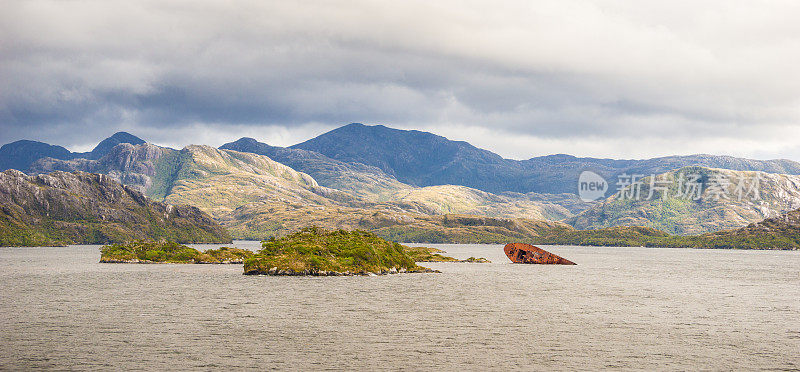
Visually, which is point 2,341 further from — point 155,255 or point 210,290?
point 155,255

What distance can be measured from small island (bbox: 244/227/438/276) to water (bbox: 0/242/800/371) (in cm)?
2922

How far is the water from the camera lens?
4659cm

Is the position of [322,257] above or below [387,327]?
above

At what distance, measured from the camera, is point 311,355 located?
48.3 meters

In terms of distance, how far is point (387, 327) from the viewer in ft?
214

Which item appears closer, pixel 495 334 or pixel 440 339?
pixel 440 339

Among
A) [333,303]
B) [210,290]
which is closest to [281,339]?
[333,303]

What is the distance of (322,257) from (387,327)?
8223 cm

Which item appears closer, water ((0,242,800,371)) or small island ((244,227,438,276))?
water ((0,242,800,371))

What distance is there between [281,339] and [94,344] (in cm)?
1615

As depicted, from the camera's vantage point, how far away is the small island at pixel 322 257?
472 ft

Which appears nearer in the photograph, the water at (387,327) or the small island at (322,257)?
the water at (387,327)

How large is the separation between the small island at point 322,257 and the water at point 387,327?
95.9 ft

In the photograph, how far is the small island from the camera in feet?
472
